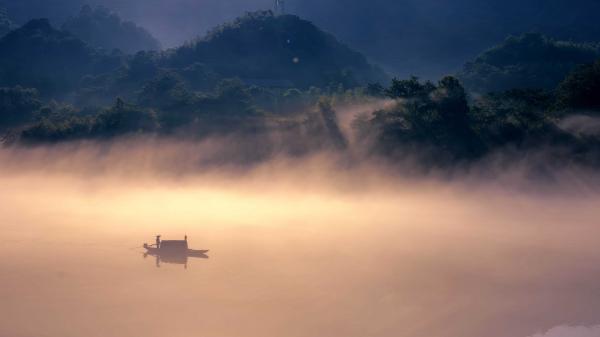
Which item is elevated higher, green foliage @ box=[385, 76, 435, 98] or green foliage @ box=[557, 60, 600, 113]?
green foliage @ box=[385, 76, 435, 98]

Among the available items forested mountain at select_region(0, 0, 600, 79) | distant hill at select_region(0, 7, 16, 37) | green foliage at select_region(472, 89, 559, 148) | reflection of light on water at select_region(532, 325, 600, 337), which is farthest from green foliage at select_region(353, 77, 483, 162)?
distant hill at select_region(0, 7, 16, 37)

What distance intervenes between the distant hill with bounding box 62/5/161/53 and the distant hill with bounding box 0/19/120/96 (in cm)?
5251

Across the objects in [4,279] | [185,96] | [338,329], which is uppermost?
[185,96]

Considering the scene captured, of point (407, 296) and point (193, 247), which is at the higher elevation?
point (193, 247)

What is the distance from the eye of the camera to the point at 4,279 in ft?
71.7

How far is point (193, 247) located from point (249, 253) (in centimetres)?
313

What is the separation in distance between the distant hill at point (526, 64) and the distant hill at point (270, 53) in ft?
69.9

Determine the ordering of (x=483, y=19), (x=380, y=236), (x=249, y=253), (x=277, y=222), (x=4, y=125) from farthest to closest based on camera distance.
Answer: (x=483, y=19) → (x=4, y=125) → (x=277, y=222) → (x=380, y=236) → (x=249, y=253)

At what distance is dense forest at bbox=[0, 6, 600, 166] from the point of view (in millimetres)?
40656

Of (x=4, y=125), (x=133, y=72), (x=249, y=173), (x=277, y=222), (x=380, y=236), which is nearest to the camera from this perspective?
(x=380, y=236)

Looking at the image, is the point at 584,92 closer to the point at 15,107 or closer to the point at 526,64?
the point at 526,64

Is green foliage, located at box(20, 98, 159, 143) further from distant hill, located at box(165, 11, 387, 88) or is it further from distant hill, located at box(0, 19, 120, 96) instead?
distant hill, located at box(0, 19, 120, 96)

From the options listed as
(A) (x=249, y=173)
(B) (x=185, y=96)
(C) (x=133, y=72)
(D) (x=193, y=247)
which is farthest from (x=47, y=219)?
(C) (x=133, y=72)

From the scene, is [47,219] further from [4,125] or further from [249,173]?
[4,125]
